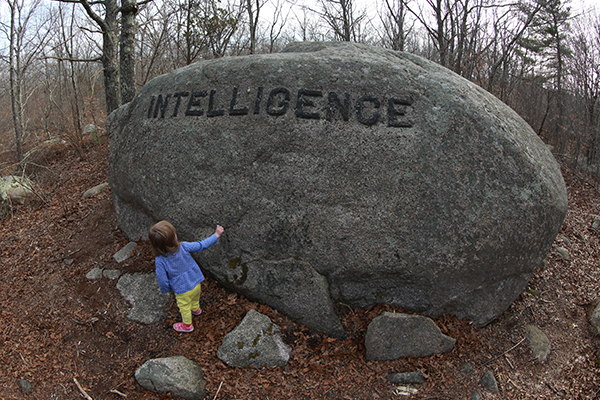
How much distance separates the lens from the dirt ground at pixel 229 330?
277 cm

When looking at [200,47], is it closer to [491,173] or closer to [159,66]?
[159,66]

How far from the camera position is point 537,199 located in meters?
2.94

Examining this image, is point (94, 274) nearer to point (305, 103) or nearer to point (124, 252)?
point (124, 252)

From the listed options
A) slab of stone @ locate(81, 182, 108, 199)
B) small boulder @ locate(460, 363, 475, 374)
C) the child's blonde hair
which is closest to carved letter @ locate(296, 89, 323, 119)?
the child's blonde hair

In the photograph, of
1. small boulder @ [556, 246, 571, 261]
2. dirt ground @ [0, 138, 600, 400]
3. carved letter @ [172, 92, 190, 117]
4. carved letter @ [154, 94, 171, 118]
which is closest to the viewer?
dirt ground @ [0, 138, 600, 400]

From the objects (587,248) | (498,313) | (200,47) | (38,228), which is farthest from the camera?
(200,47)

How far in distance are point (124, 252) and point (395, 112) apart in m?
3.43

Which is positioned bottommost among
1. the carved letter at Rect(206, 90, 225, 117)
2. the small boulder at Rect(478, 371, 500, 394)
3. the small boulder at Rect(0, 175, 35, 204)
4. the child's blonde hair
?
the small boulder at Rect(478, 371, 500, 394)

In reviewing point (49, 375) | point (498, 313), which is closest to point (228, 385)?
point (49, 375)

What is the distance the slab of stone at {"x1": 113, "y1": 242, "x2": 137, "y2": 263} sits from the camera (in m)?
3.94

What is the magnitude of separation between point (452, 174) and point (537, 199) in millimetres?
807

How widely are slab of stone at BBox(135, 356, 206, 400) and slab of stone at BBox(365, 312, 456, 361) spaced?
1.45 metres

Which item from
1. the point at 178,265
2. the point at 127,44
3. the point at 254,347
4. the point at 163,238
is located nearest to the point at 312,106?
the point at 163,238

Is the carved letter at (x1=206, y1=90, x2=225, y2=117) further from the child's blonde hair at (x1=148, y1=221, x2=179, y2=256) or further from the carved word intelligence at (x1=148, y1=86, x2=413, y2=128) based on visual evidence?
the child's blonde hair at (x1=148, y1=221, x2=179, y2=256)
